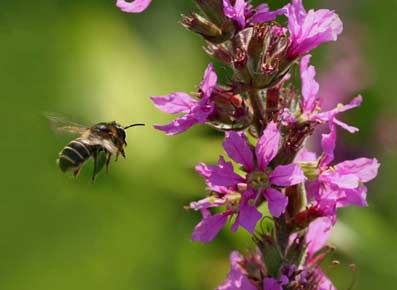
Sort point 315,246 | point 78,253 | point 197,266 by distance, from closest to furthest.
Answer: point 315,246 → point 197,266 → point 78,253

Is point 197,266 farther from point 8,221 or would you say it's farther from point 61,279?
point 8,221

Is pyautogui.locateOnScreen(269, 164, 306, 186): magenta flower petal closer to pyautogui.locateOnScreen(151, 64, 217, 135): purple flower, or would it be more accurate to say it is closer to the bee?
pyautogui.locateOnScreen(151, 64, 217, 135): purple flower

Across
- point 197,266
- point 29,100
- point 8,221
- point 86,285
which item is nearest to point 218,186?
point 197,266

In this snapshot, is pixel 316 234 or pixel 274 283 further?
pixel 316 234

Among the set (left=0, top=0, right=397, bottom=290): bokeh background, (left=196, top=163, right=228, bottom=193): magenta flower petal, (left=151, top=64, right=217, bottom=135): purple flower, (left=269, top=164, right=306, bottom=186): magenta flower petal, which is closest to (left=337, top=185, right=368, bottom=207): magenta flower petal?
(left=269, top=164, right=306, bottom=186): magenta flower petal

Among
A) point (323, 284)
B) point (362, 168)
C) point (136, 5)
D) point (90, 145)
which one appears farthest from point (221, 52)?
point (323, 284)

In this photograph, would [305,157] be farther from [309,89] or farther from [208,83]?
[208,83]
